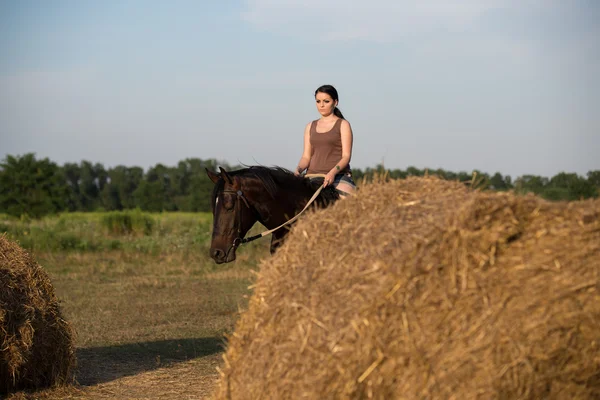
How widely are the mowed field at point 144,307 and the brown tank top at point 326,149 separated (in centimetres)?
186

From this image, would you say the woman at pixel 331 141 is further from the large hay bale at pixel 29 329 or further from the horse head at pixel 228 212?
the large hay bale at pixel 29 329

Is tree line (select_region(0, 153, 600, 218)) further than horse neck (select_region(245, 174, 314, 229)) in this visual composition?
Yes

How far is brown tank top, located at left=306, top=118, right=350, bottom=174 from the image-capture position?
726 cm

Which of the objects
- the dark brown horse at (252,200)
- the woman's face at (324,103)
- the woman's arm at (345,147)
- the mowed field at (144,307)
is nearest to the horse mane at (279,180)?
the dark brown horse at (252,200)

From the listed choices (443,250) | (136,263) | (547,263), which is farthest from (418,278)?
(136,263)

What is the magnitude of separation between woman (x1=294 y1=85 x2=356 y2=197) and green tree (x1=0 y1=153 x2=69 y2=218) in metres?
38.4

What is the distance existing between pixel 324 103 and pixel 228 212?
1.63 metres

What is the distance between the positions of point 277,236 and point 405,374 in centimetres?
368

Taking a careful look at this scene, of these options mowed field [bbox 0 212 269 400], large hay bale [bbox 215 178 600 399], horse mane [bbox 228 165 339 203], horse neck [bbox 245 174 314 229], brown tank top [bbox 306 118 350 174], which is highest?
brown tank top [bbox 306 118 350 174]

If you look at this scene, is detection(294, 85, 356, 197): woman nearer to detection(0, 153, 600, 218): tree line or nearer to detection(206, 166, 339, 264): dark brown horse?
detection(206, 166, 339, 264): dark brown horse

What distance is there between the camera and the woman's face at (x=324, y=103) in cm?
728

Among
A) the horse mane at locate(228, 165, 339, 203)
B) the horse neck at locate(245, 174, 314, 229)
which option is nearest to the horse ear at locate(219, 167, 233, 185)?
the horse mane at locate(228, 165, 339, 203)

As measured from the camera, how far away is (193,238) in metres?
24.0

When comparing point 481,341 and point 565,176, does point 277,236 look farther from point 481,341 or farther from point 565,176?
point 565,176
